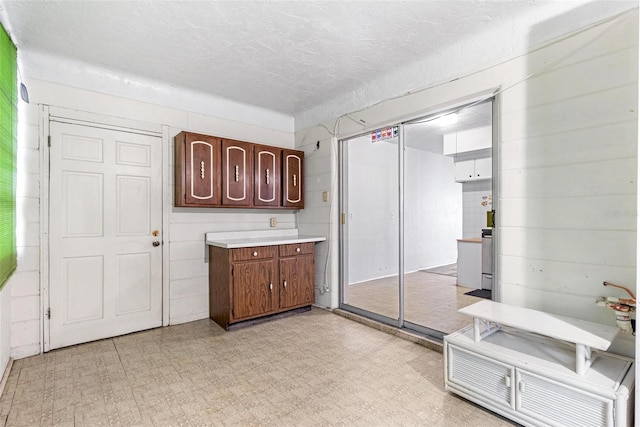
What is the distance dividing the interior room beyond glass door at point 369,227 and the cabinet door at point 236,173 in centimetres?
119

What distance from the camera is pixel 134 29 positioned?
2486 mm

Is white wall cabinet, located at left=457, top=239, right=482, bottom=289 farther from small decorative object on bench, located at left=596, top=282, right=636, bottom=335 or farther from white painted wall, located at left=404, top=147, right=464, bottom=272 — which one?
small decorative object on bench, located at left=596, top=282, right=636, bottom=335

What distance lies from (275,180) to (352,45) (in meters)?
1.92

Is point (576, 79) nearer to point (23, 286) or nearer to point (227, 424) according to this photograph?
point (227, 424)

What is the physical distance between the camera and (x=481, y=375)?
6.70ft

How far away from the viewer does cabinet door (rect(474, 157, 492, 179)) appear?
2.76 meters

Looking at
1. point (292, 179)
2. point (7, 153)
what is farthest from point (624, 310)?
point (7, 153)

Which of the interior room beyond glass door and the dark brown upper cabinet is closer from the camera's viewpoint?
the dark brown upper cabinet

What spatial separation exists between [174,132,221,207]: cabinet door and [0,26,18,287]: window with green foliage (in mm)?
1296

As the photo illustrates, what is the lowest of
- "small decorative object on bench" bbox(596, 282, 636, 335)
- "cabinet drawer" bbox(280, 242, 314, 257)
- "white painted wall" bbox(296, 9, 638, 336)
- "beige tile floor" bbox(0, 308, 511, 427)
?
"beige tile floor" bbox(0, 308, 511, 427)

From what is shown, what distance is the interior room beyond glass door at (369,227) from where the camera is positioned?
Answer: 3.98 metres

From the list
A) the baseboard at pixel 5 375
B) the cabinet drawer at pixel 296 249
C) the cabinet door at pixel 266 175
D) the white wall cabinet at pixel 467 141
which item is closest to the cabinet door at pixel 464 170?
the white wall cabinet at pixel 467 141

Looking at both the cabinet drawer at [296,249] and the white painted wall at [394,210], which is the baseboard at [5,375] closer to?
the cabinet drawer at [296,249]

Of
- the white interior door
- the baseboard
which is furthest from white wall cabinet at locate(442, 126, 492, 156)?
the baseboard
